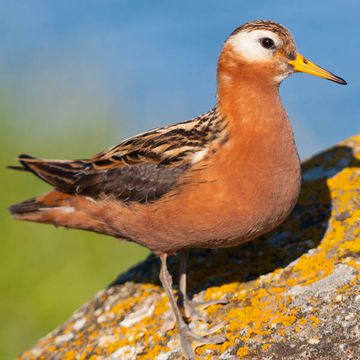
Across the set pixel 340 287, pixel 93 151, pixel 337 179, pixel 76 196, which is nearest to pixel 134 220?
pixel 76 196

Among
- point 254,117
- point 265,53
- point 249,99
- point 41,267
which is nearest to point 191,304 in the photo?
point 254,117

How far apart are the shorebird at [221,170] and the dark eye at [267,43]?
0.04 feet

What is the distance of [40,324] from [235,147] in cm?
747

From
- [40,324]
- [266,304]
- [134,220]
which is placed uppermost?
[134,220]

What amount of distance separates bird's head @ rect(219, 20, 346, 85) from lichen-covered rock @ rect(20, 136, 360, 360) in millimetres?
1947

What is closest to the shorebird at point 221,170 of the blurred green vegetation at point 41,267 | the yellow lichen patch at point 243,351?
the yellow lichen patch at point 243,351

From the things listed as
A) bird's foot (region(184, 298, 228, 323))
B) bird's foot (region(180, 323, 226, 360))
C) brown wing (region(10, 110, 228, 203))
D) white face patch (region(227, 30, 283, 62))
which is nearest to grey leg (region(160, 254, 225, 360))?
bird's foot (region(180, 323, 226, 360))

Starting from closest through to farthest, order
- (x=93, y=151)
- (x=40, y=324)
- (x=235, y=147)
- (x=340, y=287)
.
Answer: (x=340, y=287) → (x=235, y=147) → (x=40, y=324) → (x=93, y=151)

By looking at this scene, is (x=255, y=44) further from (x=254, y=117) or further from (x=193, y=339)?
(x=193, y=339)

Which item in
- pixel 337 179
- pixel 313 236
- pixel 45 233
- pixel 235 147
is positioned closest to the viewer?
pixel 235 147

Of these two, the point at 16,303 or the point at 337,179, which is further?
the point at 16,303

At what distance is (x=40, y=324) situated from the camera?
13.4m

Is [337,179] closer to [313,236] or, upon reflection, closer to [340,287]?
[313,236]

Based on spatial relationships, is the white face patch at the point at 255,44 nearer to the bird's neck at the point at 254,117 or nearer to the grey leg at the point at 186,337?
the bird's neck at the point at 254,117
